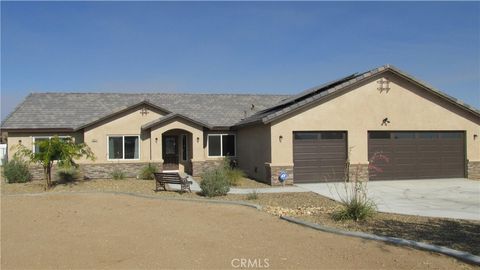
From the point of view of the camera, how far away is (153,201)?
14516mm

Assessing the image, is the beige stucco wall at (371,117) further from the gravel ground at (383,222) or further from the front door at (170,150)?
the front door at (170,150)

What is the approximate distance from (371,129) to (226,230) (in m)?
13.6

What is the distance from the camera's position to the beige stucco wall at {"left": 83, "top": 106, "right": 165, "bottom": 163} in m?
24.4

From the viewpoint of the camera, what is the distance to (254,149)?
76.3ft

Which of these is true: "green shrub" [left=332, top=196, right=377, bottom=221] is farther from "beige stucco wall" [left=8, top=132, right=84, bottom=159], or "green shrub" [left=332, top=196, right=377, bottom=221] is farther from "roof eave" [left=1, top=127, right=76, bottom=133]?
"beige stucco wall" [left=8, top=132, right=84, bottom=159]

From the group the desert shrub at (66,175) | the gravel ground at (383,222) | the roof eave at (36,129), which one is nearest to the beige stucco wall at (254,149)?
the gravel ground at (383,222)

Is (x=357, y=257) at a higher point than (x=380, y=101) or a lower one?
lower

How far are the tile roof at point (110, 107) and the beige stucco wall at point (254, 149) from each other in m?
1.79

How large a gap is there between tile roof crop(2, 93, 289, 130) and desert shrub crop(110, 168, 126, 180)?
9.73 feet

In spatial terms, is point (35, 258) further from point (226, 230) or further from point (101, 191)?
point (101, 191)

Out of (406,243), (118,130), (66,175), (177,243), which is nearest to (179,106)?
(118,130)

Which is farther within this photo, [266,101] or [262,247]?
[266,101]

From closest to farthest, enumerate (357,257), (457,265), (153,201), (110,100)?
(457,265) → (357,257) → (153,201) → (110,100)

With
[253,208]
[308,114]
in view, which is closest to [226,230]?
[253,208]
